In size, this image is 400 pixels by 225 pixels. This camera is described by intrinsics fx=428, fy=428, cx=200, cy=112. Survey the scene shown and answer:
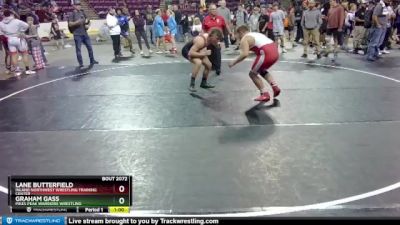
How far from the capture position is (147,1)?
2695 cm

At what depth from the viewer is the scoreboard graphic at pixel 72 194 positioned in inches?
114

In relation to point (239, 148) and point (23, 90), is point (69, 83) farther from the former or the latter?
point (239, 148)

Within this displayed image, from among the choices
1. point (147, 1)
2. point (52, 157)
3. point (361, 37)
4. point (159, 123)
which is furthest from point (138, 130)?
point (147, 1)

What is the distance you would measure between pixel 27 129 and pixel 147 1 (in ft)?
71.9

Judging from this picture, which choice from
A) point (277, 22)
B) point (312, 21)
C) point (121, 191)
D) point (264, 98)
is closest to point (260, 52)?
point (264, 98)

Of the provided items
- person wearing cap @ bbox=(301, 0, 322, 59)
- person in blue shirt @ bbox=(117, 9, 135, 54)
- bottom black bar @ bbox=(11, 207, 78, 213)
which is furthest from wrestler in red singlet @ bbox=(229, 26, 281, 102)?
person in blue shirt @ bbox=(117, 9, 135, 54)

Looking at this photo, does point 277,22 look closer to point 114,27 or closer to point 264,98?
point 114,27

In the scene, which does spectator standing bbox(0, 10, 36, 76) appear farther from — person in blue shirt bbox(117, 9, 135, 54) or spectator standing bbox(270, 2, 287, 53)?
spectator standing bbox(270, 2, 287, 53)

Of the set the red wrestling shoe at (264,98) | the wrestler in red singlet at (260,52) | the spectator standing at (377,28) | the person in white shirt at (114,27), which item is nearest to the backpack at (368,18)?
the spectator standing at (377,28)

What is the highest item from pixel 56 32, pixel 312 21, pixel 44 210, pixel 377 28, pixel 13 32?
pixel 312 21

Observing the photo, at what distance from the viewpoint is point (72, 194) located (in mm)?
2891

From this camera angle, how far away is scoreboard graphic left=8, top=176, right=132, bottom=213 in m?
2.89

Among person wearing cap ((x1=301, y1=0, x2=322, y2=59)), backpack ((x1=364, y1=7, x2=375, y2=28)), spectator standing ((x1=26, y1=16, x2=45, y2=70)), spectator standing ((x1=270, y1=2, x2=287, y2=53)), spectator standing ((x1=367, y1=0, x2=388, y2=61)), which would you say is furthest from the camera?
spectator standing ((x1=270, y1=2, x2=287, y2=53))

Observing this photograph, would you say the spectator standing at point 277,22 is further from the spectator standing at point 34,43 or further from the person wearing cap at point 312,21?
the spectator standing at point 34,43
